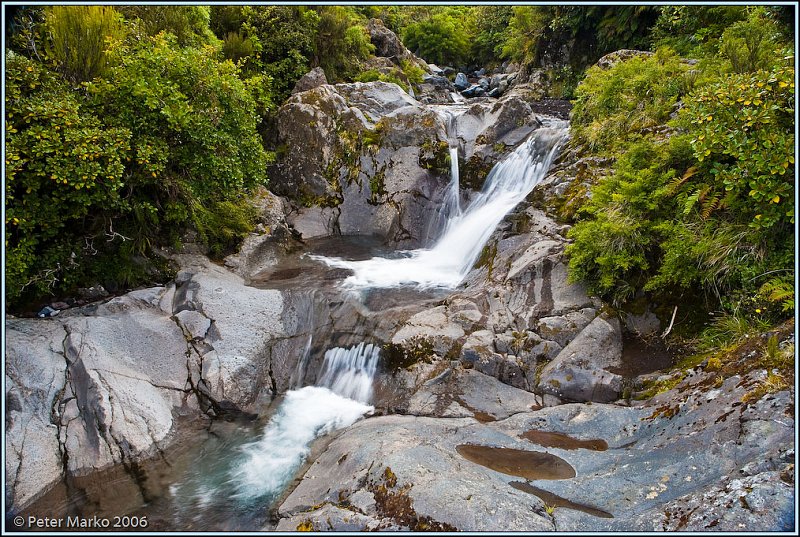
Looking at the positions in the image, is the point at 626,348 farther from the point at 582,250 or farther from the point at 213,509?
the point at 213,509

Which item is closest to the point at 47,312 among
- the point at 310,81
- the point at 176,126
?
the point at 176,126

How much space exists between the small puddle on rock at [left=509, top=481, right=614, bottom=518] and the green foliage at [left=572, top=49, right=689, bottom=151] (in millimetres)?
7356

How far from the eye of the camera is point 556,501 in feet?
14.3

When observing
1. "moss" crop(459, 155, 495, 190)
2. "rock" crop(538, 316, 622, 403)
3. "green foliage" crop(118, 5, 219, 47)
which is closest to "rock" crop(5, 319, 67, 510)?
"rock" crop(538, 316, 622, 403)

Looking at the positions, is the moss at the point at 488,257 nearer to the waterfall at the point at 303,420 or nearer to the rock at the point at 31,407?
the waterfall at the point at 303,420

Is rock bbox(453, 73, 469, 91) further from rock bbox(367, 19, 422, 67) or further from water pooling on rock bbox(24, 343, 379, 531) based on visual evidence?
water pooling on rock bbox(24, 343, 379, 531)

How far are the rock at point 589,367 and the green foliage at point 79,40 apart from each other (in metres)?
9.00

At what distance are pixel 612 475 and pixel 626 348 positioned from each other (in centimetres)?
284

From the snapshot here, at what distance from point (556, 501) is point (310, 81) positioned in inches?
618

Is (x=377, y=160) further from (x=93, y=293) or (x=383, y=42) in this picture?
(x=383, y=42)

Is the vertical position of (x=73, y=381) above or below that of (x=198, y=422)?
above

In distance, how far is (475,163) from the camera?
13.9 metres

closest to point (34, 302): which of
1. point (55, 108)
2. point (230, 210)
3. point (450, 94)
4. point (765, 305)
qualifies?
point (55, 108)

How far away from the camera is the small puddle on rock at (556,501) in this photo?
4.12m
